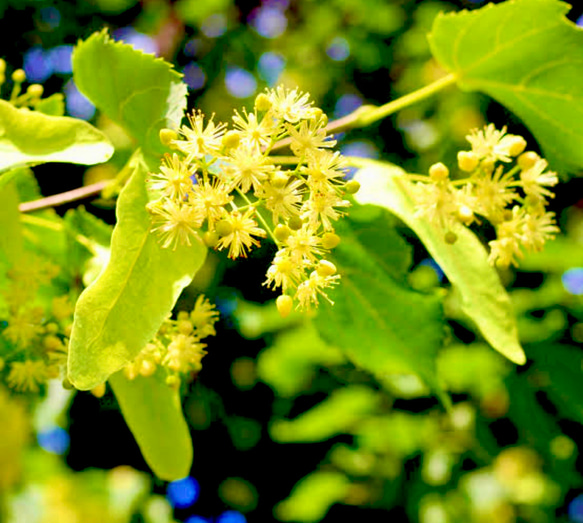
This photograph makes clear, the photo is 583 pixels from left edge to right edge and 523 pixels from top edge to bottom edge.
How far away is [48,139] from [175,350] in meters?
0.30

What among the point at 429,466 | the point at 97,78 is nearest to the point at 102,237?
the point at 97,78

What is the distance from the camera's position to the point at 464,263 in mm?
1020

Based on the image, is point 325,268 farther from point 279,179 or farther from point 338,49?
point 338,49

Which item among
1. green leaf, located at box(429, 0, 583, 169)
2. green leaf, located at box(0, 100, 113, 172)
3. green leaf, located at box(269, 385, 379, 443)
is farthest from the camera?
green leaf, located at box(269, 385, 379, 443)

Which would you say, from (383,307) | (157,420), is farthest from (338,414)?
(157,420)

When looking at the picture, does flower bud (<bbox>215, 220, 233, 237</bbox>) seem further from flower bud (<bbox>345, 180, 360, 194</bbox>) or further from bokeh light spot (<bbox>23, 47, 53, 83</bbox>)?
bokeh light spot (<bbox>23, 47, 53, 83</bbox>)

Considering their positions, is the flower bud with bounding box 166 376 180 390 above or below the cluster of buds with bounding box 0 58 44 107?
below

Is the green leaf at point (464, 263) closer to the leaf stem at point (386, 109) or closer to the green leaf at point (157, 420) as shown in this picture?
the leaf stem at point (386, 109)

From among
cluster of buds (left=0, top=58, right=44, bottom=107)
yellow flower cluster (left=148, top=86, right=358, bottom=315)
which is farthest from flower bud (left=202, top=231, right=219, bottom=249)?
cluster of buds (left=0, top=58, right=44, bottom=107)

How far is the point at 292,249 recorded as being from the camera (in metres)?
0.82

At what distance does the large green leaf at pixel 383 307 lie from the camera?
1.12 m

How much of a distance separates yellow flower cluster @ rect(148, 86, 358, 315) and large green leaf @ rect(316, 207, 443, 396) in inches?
11.3

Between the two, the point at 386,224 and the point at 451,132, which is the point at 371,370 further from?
the point at 451,132

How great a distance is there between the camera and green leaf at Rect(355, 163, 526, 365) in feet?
3.19
